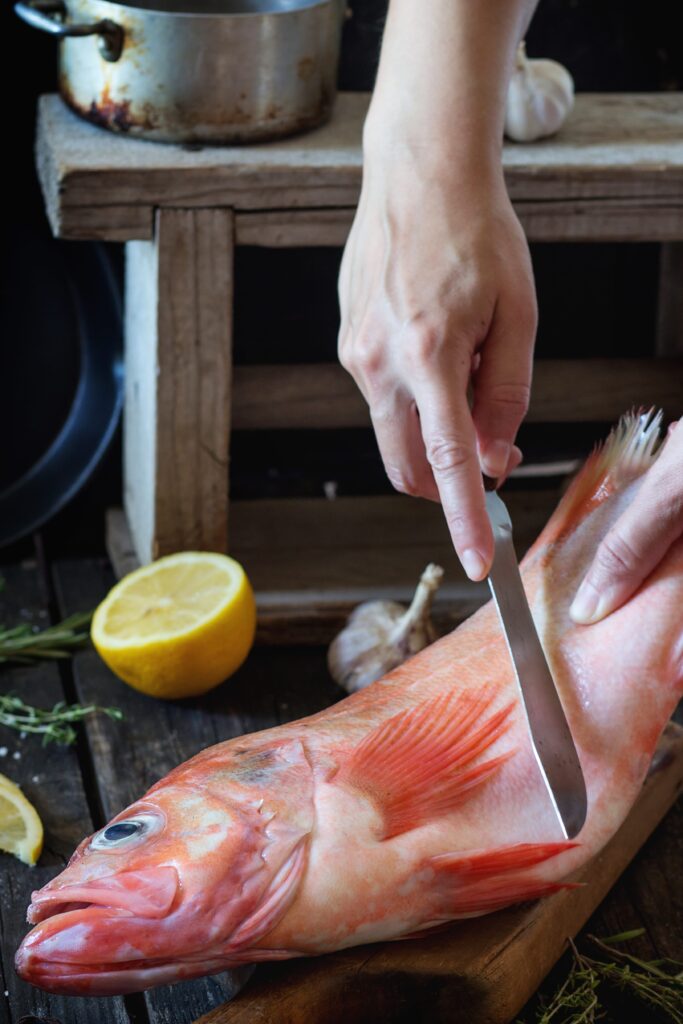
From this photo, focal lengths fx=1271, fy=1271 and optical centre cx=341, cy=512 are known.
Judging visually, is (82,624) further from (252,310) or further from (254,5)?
(254,5)

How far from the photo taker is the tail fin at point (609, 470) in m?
1.62

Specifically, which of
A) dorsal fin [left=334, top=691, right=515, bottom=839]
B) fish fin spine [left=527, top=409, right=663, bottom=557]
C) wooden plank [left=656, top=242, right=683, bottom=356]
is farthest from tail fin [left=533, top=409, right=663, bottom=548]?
wooden plank [left=656, top=242, right=683, bottom=356]

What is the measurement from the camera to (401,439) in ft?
4.87

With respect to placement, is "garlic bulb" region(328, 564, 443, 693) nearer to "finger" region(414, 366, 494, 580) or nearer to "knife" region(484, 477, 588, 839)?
"knife" region(484, 477, 588, 839)

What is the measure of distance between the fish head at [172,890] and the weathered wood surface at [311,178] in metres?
0.97

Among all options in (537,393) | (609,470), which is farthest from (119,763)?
(537,393)

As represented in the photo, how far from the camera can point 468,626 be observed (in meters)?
1.61

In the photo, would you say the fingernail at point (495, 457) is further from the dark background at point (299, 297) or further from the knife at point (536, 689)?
the dark background at point (299, 297)

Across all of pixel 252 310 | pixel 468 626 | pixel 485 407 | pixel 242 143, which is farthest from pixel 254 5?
pixel 468 626

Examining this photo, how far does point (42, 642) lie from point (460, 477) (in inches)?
39.5

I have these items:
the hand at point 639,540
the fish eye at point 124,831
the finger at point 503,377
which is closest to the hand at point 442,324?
the finger at point 503,377

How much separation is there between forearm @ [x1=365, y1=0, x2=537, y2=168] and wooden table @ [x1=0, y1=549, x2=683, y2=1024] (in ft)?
2.95

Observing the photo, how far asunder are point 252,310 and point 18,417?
1.76 ft

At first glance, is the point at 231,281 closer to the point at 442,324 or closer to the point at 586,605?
the point at 442,324
